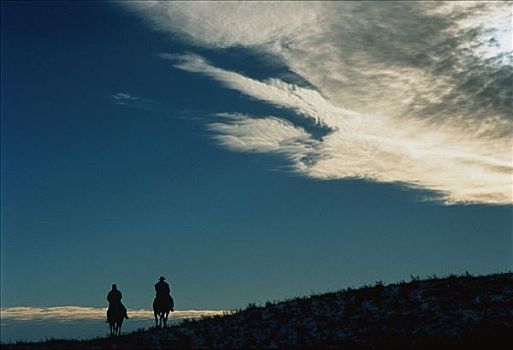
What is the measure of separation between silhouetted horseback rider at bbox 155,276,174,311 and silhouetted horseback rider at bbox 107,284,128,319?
198 cm

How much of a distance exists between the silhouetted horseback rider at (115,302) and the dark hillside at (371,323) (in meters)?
4.49

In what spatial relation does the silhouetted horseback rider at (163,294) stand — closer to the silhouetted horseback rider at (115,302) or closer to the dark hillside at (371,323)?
the silhouetted horseback rider at (115,302)

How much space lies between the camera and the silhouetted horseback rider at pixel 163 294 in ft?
121

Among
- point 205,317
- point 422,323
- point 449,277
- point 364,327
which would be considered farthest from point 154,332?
point 449,277

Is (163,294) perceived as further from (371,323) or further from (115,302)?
(371,323)

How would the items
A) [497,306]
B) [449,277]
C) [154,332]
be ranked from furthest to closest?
[449,277], [154,332], [497,306]

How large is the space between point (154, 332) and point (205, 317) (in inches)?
153

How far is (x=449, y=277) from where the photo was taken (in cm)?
3484

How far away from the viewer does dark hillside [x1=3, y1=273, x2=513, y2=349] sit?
1067 inches

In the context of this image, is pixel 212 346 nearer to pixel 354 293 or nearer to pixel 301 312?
pixel 301 312

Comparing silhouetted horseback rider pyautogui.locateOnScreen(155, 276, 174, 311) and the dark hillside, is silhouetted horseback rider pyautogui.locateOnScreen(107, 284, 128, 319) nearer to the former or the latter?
silhouetted horseback rider pyautogui.locateOnScreen(155, 276, 174, 311)

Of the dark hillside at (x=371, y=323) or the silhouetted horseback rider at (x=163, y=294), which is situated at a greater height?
the silhouetted horseback rider at (x=163, y=294)

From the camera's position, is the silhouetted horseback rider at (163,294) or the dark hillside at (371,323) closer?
the dark hillside at (371,323)

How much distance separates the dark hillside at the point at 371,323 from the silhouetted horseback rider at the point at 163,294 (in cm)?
306
